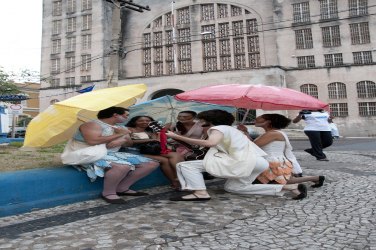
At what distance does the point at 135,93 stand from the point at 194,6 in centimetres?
3460

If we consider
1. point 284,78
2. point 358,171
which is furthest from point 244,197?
point 284,78

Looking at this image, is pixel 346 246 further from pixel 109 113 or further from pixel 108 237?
pixel 109 113

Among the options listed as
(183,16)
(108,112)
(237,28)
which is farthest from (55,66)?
(108,112)

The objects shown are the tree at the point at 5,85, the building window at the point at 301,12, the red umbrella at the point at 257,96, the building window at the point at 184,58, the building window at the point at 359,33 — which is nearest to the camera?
the red umbrella at the point at 257,96

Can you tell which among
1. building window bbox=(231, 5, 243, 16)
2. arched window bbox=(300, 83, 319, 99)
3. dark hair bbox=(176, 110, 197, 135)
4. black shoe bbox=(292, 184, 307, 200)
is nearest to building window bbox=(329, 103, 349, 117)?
arched window bbox=(300, 83, 319, 99)

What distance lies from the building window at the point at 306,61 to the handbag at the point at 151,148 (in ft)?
101

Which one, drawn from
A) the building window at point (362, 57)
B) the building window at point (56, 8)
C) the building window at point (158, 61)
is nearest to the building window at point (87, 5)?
the building window at point (56, 8)

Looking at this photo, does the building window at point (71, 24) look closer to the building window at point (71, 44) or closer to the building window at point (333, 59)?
the building window at point (71, 44)

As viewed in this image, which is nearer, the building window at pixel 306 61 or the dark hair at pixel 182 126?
the dark hair at pixel 182 126

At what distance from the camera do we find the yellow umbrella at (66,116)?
4094 mm

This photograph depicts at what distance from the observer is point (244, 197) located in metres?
4.68

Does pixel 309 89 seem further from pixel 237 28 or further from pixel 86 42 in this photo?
pixel 86 42

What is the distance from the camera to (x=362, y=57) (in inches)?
1236

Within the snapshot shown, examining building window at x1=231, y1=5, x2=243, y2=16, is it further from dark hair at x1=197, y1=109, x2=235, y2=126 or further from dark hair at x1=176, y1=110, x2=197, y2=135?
dark hair at x1=197, y1=109, x2=235, y2=126
